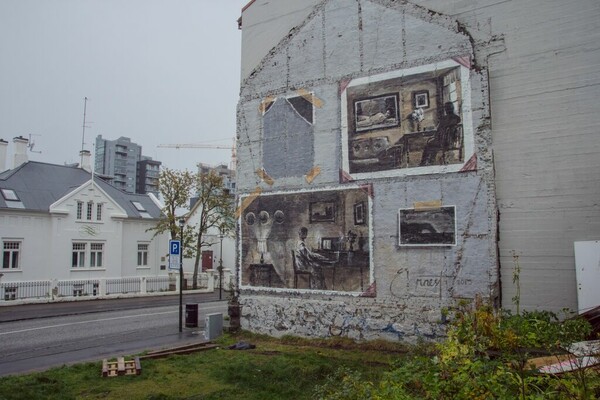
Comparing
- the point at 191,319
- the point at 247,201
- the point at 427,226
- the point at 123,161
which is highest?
the point at 123,161

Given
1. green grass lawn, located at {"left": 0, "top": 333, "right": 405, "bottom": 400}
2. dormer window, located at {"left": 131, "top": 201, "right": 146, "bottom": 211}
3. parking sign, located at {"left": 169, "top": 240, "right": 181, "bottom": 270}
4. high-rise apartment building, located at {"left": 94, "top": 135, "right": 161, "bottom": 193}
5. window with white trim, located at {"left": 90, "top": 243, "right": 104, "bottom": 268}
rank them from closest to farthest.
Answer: green grass lawn, located at {"left": 0, "top": 333, "right": 405, "bottom": 400}
parking sign, located at {"left": 169, "top": 240, "right": 181, "bottom": 270}
window with white trim, located at {"left": 90, "top": 243, "right": 104, "bottom": 268}
dormer window, located at {"left": 131, "top": 201, "right": 146, "bottom": 211}
high-rise apartment building, located at {"left": 94, "top": 135, "right": 161, "bottom": 193}

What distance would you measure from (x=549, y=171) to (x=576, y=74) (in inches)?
90.7

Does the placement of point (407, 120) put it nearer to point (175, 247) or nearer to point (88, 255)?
point (175, 247)

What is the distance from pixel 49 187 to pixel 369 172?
93.5 feet

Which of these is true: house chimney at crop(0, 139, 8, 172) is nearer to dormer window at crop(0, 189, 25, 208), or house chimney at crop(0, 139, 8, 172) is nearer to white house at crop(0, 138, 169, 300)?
white house at crop(0, 138, 169, 300)

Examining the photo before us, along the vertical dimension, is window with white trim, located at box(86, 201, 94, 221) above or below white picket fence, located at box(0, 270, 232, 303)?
above

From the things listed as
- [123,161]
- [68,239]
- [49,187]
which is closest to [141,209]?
[68,239]

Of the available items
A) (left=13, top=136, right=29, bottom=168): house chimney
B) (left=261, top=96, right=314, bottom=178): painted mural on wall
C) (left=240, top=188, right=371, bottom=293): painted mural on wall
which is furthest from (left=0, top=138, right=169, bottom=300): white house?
(left=261, top=96, right=314, bottom=178): painted mural on wall

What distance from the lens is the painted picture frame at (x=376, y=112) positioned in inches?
503

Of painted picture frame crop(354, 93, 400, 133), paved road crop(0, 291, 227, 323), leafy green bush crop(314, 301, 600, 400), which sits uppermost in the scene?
painted picture frame crop(354, 93, 400, 133)

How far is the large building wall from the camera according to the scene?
10188mm

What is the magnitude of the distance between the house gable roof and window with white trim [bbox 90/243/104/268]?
10.5 feet

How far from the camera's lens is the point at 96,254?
33.6 meters

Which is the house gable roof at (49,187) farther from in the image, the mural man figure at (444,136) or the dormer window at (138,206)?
the mural man figure at (444,136)
